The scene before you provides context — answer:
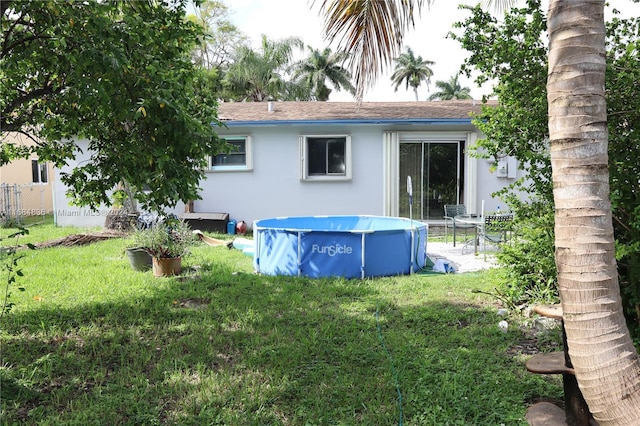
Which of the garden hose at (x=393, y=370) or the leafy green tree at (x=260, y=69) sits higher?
the leafy green tree at (x=260, y=69)

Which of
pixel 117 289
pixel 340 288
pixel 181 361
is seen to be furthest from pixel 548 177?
pixel 117 289

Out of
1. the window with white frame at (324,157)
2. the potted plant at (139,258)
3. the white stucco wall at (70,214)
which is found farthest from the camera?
the white stucco wall at (70,214)

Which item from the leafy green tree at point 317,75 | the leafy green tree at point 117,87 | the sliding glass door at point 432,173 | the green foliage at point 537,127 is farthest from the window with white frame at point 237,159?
the leafy green tree at point 317,75

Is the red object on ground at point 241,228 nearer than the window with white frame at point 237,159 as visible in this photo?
Yes

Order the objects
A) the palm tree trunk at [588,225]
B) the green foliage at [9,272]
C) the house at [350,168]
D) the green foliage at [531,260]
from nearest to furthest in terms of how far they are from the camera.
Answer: the palm tree trunk at [588,225] → the green foliage at [9,272] → the green foliage at [531,260] → the house at [350,168]

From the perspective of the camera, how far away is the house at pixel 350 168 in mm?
14047

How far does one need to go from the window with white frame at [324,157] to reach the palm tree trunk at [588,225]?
1189 cm

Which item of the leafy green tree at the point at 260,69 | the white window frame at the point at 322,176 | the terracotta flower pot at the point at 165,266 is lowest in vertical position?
the terracotta flower pot at the point at 165,266

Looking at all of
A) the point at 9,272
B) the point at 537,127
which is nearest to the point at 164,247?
the point at 9,272

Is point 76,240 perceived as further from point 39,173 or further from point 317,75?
point 317,75

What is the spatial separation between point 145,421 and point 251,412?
78 centimetres

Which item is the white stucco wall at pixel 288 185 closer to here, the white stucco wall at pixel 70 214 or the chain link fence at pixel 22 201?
the white stucco wall at pixel 70 214

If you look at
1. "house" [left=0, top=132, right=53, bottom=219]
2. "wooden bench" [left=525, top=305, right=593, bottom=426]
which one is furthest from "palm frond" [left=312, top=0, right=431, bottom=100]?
"house" [left=0, top=132, right=53, bottom=219]

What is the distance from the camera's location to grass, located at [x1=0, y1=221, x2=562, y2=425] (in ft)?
11.6
